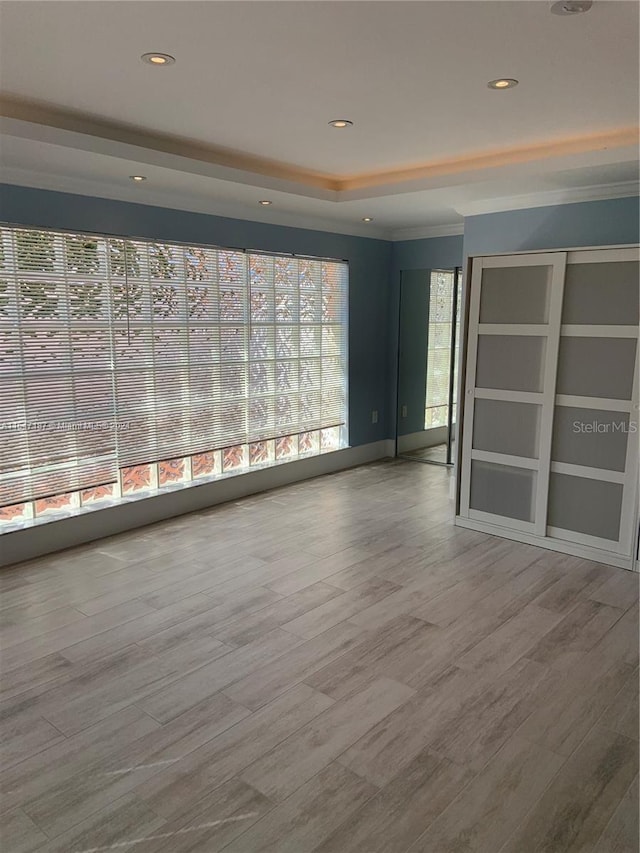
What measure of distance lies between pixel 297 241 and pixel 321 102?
2479 millimetres

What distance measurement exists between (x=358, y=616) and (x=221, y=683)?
828 millimetres

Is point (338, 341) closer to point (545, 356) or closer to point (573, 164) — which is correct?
point (545, 356)

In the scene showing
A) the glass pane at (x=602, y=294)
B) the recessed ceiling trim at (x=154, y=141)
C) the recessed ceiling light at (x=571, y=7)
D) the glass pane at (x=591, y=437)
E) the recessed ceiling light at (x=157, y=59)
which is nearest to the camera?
the recessed ceiling light at (x=571, y=7)

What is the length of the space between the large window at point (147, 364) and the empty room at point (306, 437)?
2 cm

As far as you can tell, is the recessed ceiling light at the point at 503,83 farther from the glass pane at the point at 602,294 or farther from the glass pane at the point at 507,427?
the glass pane at the point at 507,427

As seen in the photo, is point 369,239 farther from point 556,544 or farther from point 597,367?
point 556,544

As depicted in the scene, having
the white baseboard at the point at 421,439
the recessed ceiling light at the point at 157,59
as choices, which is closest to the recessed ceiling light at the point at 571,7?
the recessed ceiling light at the point at 157,59

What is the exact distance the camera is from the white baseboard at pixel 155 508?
3795mm

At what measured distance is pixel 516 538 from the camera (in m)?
4.13

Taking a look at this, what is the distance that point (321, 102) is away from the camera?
279 centimetres

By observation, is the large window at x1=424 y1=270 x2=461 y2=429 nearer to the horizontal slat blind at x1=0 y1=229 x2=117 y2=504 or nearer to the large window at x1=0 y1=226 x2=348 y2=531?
the large window at x1=0 y1=226 x2=348 y2=531

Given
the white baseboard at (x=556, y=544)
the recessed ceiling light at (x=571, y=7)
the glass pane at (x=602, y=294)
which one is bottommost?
the white baseboard at (x=556, y=544)

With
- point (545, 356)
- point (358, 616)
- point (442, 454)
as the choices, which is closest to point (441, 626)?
point (358, 616)

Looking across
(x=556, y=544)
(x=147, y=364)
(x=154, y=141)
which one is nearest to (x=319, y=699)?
(x=556, y=544)
